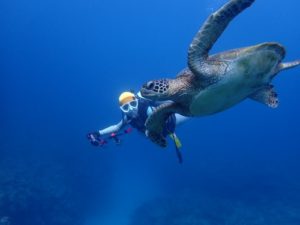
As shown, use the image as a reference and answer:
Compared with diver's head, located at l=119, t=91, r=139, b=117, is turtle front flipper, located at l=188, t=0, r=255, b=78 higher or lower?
lower

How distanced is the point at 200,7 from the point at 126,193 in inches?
3683

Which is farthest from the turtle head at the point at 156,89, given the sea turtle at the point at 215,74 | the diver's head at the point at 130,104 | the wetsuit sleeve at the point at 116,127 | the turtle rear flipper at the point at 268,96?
the wetsuit sleeve at the point at 116,127

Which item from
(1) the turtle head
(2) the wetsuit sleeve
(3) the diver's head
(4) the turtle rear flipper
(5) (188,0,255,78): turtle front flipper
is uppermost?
(2) the wetsuit sleeve

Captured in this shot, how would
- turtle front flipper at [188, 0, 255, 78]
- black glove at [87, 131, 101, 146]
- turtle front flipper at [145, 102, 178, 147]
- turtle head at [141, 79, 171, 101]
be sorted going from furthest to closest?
1. black glove at [87, 131, 101, 146]
2. turtle front flipper at [145, 102, 178, 147]
3. turtle head at [141, 79, 171, 101]
4. turtle front flipper at [188, 0, 255, 78]

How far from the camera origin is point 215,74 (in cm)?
419

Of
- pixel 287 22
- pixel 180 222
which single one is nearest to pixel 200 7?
pixel 287 22

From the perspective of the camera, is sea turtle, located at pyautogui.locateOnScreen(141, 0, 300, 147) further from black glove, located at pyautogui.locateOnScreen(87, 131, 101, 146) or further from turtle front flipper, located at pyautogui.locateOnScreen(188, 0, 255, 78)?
black glove, located at pyautogui.locateOnScreen(87, 131, 101, 146)

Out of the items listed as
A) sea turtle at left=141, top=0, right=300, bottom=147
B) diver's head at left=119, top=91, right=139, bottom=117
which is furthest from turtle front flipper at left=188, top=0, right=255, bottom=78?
diver's head at left=119, top=91, right=139, bottom=117

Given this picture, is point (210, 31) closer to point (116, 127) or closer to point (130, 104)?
point (130, 104)

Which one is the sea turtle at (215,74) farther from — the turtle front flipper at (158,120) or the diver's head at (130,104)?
the diver's head at (130,104)

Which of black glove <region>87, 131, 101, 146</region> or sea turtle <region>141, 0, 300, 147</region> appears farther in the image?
black glove <region>87, 131, 101, 146</region>

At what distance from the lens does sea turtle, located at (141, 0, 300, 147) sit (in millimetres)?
3602

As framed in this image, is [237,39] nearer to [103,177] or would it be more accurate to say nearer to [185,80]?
[103,177]

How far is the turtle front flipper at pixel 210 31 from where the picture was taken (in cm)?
341
